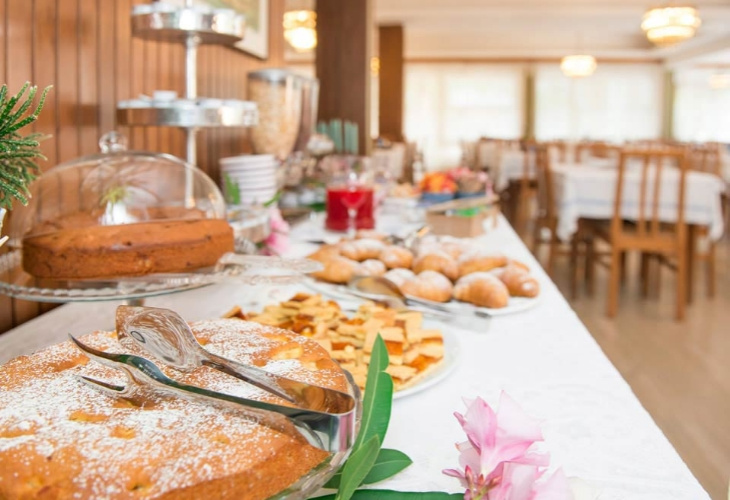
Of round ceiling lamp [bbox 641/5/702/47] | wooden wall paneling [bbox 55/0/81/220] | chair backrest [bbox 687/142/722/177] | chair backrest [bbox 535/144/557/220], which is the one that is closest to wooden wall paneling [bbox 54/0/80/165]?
wooden wall paneling [bbox 55/0/81/220]

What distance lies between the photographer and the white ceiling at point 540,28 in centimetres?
823

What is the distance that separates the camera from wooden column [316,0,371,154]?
12.0ft

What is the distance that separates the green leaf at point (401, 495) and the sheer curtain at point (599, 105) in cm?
1335

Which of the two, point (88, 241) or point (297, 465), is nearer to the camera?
point (297, 465)

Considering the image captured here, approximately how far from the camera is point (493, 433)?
0.39m

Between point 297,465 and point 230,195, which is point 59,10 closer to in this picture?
point 230,195

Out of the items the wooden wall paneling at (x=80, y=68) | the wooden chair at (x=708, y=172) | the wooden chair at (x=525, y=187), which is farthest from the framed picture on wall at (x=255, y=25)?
the wooden chair at (x=525, y=187)

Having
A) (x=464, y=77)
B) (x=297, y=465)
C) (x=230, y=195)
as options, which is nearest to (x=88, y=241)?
(x=297, y=465)

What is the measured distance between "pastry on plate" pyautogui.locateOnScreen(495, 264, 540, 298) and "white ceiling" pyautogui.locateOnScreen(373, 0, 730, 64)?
7.71 m

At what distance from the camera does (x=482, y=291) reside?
0.99m

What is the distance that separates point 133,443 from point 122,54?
3.61 ft

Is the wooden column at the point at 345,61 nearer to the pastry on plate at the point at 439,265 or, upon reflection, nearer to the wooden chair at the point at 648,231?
the wooden chair at the point at 648,231

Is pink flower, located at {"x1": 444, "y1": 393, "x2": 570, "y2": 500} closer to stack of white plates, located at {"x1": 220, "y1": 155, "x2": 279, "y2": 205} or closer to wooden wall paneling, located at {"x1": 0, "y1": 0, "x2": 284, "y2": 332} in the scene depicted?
wooden wall paneling, located at {"x1": 0, "y1": 0, "x2": 284, "y2": 332}

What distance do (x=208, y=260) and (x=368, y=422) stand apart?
466mm
